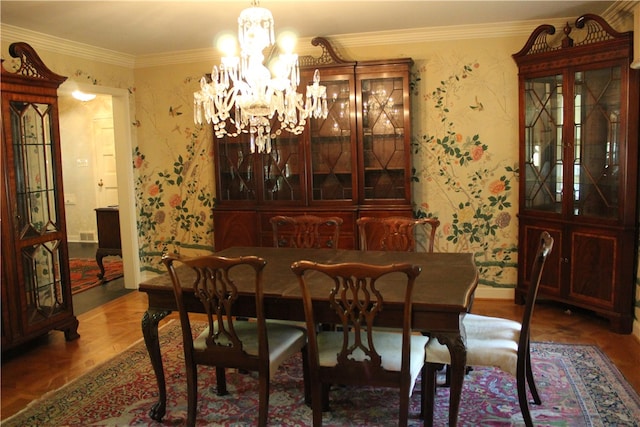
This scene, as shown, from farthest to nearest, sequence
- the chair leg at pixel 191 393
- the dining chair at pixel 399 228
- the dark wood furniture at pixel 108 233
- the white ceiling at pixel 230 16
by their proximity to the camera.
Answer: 1. the dark wood furniture at pixel 108 233
2. the white ceiling at pixel 230 16
3. the dining chair at pixel 399 228
4. the chair leg at pixel 191 393

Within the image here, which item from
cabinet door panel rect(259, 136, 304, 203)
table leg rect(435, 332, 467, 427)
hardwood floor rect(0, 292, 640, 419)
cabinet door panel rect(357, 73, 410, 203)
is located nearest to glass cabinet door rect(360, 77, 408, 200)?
cabinet door panel rect(357, 73, 410, 203)

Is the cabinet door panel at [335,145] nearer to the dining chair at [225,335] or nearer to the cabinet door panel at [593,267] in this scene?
the cabinet door panel at [593,267]

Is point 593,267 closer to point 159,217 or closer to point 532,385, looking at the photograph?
point 532,385

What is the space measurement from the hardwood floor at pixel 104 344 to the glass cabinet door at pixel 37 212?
0.86ft

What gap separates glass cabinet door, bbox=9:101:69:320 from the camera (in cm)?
349

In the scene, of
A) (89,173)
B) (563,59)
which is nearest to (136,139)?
(89,173)

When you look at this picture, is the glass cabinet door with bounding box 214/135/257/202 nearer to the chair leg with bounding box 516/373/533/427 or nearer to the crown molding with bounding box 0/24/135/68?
the crown molding with bounding box 0/24/135/68

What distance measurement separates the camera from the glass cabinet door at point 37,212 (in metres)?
3.49

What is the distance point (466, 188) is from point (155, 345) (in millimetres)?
2963

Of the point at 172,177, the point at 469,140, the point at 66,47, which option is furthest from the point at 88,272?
the point at 469,140

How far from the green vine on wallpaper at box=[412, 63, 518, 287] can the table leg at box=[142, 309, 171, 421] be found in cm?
269

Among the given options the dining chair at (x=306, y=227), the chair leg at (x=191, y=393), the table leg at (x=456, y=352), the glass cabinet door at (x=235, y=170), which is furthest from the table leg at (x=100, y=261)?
the table leg at (x=456, y=352)

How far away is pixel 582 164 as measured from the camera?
386 cm

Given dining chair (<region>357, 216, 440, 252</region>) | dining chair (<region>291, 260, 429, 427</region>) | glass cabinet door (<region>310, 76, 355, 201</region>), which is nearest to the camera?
dining chair (<region>291, 260, 429, 427</region>)
